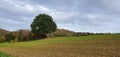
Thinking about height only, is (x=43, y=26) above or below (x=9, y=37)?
above

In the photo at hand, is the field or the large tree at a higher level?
the large tree

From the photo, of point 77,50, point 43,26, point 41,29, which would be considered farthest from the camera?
point 43,26

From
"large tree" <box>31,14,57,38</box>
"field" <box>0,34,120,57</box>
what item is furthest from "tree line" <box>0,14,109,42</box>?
"field" <box>0,34,120,57</box>

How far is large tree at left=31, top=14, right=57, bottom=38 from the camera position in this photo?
9381cm

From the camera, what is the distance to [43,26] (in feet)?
311

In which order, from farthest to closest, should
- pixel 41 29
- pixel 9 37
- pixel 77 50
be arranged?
pixel 9 37 → pixel 41 29 → pixel 77 50

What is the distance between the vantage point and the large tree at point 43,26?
9381 centimetres

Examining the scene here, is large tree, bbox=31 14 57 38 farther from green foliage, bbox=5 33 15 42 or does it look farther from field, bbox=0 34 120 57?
field, bbox=0 34 120 57

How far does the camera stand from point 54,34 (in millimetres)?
99438

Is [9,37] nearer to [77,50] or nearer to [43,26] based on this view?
[43,26]

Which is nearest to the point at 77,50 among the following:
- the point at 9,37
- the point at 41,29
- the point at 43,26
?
the point at 41,29

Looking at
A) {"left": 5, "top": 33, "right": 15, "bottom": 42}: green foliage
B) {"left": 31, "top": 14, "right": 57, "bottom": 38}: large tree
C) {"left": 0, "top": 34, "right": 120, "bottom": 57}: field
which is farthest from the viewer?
{"left": 5, "top": 33, "right": 15, "bottom": 42}: green foliage

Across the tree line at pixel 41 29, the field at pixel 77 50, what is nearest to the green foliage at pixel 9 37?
the tree line at pixel 41 29

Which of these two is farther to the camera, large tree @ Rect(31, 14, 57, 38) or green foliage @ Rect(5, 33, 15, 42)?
green foliage @ Rect(5, 33, 15, 42)
